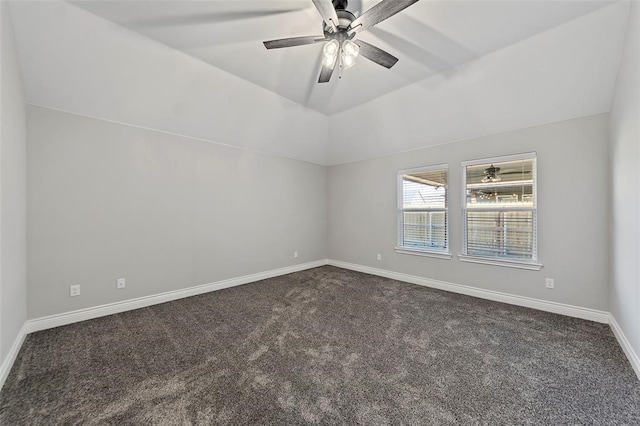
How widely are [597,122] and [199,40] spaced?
4.62m

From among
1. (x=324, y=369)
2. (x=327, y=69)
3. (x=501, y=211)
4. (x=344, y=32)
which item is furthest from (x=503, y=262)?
(x=344, y=32)

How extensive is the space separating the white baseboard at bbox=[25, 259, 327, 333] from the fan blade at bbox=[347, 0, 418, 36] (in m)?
3.95

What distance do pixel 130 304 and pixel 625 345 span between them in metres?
5.40

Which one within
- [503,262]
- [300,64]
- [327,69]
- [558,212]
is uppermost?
[300,64]

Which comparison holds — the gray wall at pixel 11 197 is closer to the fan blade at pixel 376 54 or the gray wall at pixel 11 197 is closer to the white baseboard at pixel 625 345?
the fan blade at pixel 376 54

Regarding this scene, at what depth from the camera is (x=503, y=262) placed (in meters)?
3.68

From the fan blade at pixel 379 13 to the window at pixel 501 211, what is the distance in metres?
2.84

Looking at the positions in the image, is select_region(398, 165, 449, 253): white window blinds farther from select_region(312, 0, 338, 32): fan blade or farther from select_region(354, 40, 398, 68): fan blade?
select_region(312, 0, 338, 32): fan blade

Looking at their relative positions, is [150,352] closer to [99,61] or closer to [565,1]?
[99,61]

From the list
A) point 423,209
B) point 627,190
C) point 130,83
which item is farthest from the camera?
point 423,209

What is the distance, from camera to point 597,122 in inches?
119

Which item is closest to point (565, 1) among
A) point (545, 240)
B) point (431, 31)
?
point (431, 31)

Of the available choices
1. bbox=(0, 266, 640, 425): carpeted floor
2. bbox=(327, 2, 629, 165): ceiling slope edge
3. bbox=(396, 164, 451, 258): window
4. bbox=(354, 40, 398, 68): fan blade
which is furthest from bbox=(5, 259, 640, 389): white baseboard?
bbox=(354, 40, 398, 68): fan blade

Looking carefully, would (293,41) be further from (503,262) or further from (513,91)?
(503,262)
